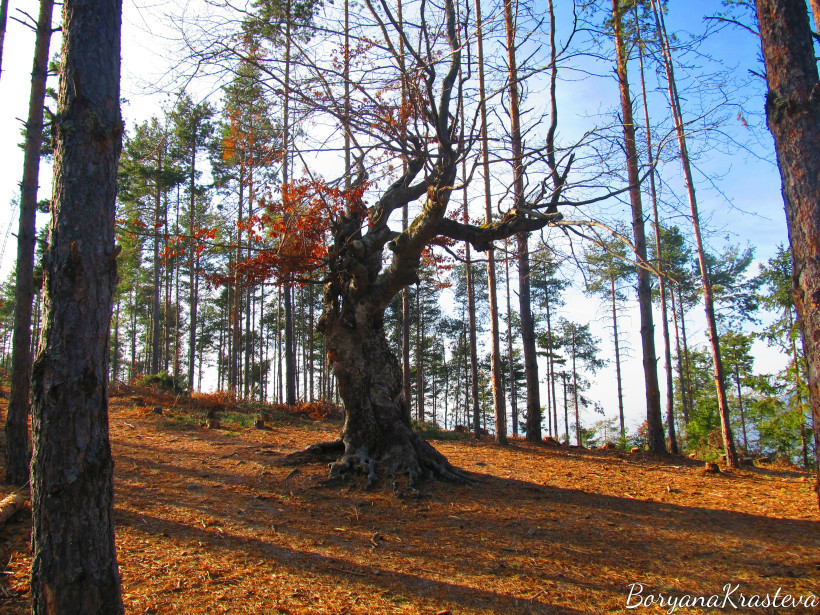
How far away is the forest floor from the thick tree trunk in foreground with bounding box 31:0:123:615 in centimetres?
76

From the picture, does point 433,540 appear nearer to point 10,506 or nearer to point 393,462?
point 393,462

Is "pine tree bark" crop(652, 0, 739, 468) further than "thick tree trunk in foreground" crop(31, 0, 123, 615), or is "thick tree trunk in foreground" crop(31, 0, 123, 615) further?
"pine tree bark" crop(652, 0, 739, 468)

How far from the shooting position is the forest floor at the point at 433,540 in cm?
345

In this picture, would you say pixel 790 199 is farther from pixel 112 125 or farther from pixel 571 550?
pixel 112 125

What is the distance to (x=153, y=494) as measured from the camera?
17.9 feet

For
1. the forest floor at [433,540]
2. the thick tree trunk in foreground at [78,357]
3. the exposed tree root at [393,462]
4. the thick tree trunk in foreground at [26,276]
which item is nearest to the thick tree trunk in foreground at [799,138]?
the forest floor at [433,540]

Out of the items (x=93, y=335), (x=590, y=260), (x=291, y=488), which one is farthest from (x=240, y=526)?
(x=590, y=260)

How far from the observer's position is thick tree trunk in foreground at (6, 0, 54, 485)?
5270 mm

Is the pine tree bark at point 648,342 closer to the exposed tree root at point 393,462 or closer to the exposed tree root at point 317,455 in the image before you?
the exposed tree root at point 393,462

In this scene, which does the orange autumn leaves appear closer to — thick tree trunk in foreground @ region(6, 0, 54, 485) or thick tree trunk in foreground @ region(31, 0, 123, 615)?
thick tree trunk in foreground @ region(6, 0, 54, 485)

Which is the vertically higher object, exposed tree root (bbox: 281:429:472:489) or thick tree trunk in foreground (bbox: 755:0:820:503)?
thick tree trunk in foreground (bbox: 755:0:820:503)

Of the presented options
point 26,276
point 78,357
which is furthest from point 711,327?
point 26,276

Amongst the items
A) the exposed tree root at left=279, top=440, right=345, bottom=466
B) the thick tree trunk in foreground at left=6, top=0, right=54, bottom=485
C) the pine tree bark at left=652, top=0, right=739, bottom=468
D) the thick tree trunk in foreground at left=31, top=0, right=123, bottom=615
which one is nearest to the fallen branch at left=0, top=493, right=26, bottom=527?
the thick tree trunk in foreground at left=6, top=0, right=54, bottom=485

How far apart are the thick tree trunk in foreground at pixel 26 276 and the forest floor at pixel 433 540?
0.50 meters
